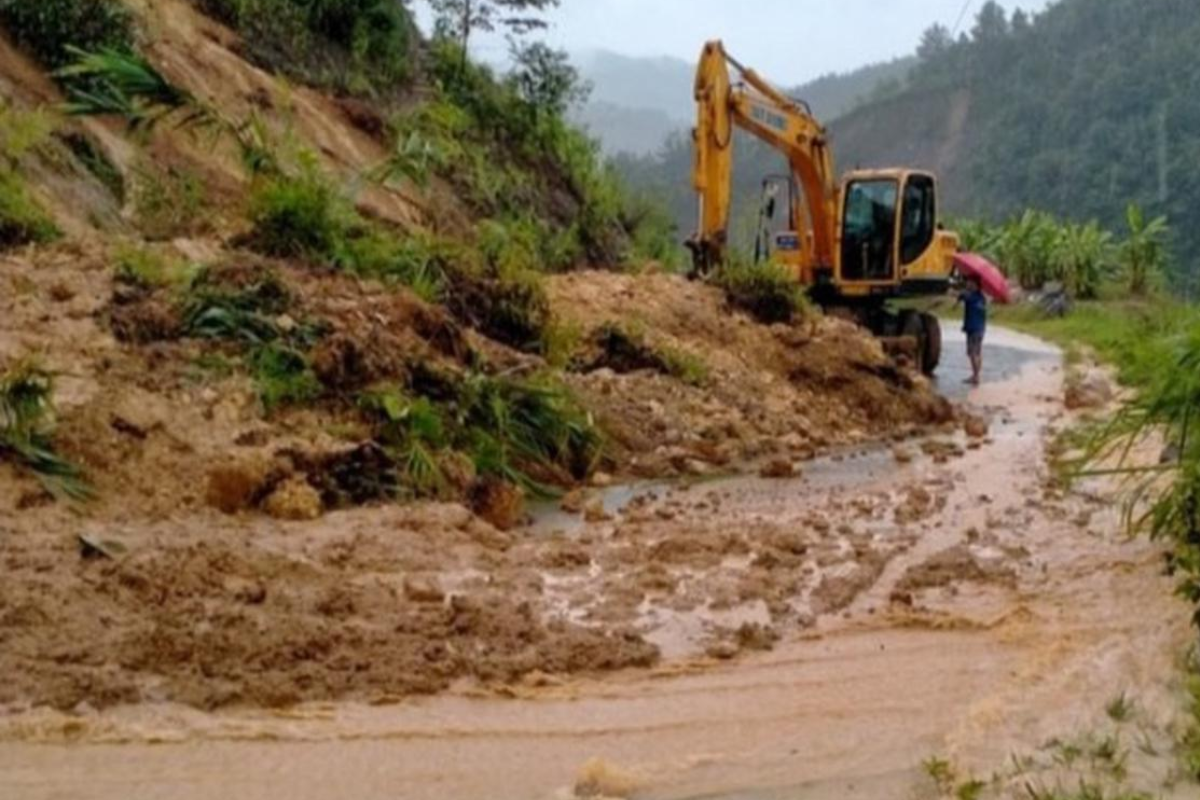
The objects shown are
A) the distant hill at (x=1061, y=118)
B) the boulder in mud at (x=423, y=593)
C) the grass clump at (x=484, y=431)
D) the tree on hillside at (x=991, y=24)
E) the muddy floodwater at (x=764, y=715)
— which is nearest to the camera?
the muddy floodwater at (x=764, y=715)

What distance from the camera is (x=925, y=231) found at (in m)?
19.4

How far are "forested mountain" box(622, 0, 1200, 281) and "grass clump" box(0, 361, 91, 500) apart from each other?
32.6 meters

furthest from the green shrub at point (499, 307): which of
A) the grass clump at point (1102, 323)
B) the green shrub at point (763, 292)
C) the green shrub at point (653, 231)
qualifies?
the green shrub at point (653, 231)

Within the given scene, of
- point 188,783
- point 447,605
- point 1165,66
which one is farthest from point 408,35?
point 1165,66

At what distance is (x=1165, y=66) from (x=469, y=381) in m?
51.7

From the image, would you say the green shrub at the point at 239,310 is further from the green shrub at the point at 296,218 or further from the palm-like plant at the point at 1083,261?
the palm-like plant at the point at 1083,261

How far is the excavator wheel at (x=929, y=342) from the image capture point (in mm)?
19438

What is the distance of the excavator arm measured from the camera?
17.4 m

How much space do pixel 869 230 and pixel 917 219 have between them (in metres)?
0.64

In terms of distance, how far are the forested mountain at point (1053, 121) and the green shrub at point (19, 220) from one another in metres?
29.3

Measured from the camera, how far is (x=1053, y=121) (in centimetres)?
5800

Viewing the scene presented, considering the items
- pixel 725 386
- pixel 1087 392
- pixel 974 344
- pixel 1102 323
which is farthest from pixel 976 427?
pixel 1102 323

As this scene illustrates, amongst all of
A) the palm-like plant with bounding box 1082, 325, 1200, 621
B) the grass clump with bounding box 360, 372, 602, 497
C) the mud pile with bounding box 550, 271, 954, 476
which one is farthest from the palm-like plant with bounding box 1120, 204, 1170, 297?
the palm-like plant with bounding box 1082, 325, 1200, 621

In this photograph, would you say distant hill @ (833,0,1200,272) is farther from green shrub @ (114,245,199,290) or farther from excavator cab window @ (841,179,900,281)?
green shrub @ (114,245,199,290)
